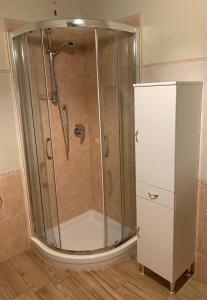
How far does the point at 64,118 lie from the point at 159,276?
5.53ft

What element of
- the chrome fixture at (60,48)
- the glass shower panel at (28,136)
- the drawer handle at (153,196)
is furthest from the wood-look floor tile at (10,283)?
the chrome fixture at (60,48)

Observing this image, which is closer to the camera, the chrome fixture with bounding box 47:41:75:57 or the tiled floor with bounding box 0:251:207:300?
the tiled floor with bounding box 0:251:207:300

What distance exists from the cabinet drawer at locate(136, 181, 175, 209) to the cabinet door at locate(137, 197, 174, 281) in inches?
1.3

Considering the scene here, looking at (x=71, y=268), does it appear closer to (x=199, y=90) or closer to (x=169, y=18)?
(x=199, y=90)

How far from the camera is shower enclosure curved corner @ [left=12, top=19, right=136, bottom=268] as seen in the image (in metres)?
2.11

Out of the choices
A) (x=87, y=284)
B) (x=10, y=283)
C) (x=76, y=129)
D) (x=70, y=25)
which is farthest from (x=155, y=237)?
(x=70, y=25)

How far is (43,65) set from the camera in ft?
7.28

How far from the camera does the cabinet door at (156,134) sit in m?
1.62

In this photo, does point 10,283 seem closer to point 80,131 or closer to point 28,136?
point 28,136

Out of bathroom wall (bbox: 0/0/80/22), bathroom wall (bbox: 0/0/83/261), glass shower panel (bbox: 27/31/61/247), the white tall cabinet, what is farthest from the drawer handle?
bathroom wall (bbox: 0/0/80/22)

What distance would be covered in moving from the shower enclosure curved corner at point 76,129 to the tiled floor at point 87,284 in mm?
113

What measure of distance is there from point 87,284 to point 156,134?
132 centimetres

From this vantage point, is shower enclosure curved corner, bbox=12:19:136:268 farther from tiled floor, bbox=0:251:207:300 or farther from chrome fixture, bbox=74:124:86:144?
tiled floor, bbox=0:251:207:300

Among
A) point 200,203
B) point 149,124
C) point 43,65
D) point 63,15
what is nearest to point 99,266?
point 200,203
